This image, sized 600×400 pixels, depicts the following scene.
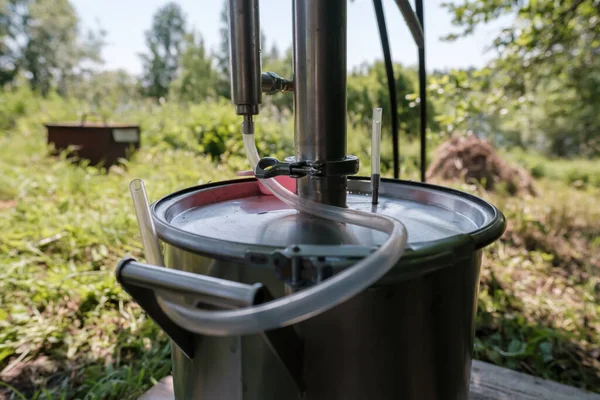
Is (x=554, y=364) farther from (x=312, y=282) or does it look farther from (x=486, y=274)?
(x=312, y=282)

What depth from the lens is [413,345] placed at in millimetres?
622

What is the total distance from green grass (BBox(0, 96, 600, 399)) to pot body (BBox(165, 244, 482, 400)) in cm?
99

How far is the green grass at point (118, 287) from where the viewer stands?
1.60 meters

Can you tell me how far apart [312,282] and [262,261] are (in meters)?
0.07

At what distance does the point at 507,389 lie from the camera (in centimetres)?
134

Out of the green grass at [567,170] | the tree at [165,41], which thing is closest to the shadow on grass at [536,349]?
the green grass at [567,170]

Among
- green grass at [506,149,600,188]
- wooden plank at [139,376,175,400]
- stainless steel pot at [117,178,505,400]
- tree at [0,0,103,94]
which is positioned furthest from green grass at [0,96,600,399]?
tree at [0,0,103,94]

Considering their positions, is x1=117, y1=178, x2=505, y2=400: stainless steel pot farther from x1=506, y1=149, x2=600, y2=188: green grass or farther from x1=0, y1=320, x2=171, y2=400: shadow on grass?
x1=506, y1=149, x2=600, y2=188: green grass

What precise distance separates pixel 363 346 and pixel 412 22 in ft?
2.29

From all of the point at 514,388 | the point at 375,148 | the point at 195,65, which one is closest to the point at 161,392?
the point at 375,148

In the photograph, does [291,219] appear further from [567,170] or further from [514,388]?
[567,170]

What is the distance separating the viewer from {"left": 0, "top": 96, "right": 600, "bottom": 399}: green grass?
1.60m

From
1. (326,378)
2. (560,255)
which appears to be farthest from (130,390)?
(560,255)

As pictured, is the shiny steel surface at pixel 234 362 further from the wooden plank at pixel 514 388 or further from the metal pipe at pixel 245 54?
the wooden plank at pixel 514 388
